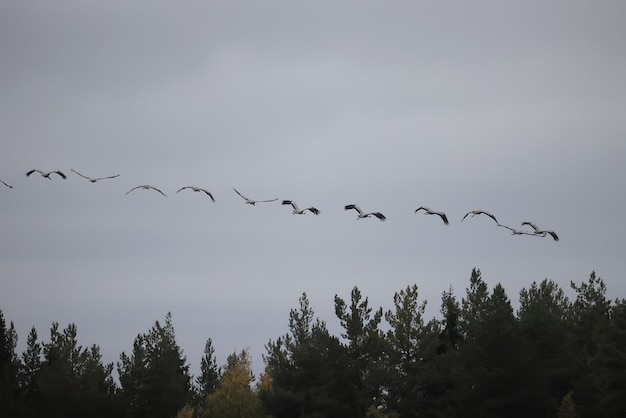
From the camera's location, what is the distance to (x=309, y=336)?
77.2 metres

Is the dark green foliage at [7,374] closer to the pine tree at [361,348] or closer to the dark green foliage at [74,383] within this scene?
the dark green foliage at [74,383]

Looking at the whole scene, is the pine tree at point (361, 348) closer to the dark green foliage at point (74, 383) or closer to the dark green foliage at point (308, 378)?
the dark green foliage at point (308, 378)

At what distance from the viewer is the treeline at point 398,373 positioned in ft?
233

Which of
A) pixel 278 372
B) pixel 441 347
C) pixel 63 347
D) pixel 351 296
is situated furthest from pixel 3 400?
pixel 441 347

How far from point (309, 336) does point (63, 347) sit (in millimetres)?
25644

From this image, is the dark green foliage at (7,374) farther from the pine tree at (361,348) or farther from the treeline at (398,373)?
the pine tree at (361,348)

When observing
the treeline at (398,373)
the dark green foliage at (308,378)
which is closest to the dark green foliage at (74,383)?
the treeline at (398,373)

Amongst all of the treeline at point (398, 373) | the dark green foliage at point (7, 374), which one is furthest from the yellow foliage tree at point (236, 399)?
the dark green foliage at point (7, 374)

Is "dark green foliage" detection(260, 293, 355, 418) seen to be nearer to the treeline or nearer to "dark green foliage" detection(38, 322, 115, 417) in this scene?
the treeline

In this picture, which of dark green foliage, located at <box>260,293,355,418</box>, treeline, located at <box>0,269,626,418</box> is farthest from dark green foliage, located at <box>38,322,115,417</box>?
dark green foliage, located at <box>260,293,355,418</box>

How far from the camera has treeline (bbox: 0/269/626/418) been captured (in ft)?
233

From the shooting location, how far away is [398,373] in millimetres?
72875

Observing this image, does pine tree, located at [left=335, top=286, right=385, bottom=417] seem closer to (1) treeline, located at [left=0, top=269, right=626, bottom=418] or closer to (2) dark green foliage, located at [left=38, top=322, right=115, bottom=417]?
(1) treeline, located at [left=0, top=269, right=626, bottom=418]

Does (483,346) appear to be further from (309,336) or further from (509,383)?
(309,336)
